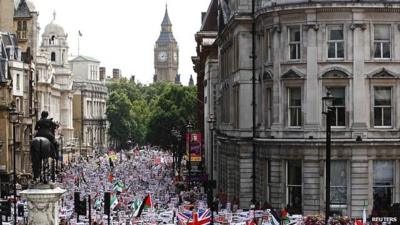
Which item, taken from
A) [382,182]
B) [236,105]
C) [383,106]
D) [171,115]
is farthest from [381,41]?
[171,115]

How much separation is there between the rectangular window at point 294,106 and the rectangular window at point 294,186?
1.80 m

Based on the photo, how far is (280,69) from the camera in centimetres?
5059

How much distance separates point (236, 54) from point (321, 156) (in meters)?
10.7

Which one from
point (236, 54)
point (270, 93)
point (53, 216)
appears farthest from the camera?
point (236, 54)

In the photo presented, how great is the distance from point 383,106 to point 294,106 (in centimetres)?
399

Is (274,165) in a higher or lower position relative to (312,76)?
lower

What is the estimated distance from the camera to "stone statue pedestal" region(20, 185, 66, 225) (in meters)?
26.5

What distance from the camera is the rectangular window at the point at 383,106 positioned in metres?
49.5

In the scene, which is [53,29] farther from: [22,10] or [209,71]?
[209,71]

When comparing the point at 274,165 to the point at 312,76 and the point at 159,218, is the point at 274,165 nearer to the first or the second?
the point at 312,76

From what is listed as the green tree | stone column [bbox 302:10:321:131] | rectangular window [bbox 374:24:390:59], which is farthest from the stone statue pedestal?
the green tree

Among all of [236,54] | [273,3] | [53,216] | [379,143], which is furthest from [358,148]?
[53,216]

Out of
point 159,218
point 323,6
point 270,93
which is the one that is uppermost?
point 323,6

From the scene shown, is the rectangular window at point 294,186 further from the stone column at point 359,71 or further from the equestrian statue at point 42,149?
the equestrian statue at point 42,149
